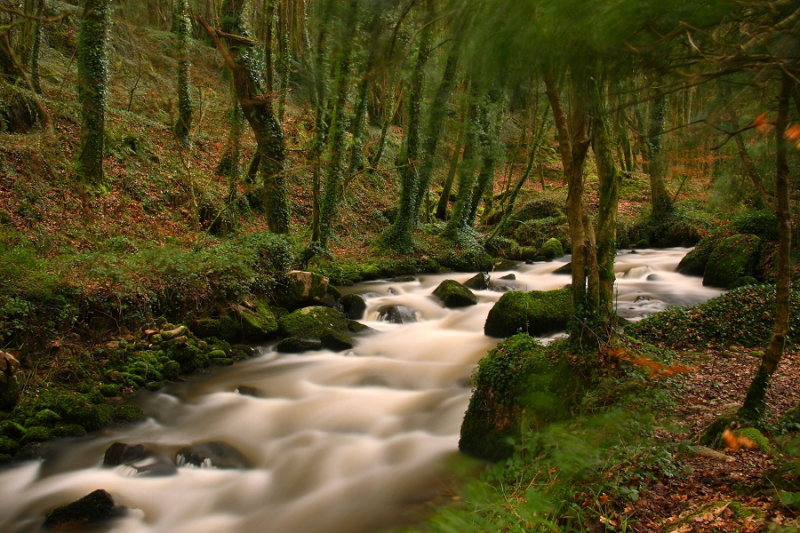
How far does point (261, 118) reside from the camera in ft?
35.3

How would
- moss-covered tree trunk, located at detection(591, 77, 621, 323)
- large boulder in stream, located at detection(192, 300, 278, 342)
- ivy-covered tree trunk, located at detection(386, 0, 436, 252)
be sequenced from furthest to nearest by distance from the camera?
1. ivy-covered tree trunk, located at detection(386, 0, 436, 252)
2. large boulder in stream, located at detection(192, 300, 278, 342)
3. moss-covered tree trunk, located at detection(591, 77, 621, 323)

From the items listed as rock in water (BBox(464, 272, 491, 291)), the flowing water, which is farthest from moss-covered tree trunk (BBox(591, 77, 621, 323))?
rock in water (BBox(464, 272, 491, 291))

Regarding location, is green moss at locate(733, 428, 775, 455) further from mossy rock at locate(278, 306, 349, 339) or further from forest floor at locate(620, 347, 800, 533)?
mossy rock at locate(278, 306, 349, 339)

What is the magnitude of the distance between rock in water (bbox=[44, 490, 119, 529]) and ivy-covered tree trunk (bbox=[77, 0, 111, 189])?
28.0ft

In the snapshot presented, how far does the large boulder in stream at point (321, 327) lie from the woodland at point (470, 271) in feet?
0.21

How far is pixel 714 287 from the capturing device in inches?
452

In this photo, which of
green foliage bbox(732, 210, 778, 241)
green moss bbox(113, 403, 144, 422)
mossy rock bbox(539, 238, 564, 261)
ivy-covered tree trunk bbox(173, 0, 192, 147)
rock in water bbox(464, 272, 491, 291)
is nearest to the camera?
green moss bbox(113, 403, 144, 422)

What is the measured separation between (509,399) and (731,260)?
8.60 m

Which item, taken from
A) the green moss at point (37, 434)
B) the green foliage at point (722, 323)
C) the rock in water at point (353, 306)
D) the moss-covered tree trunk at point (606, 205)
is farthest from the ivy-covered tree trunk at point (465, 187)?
the green moss at point (37, 434)

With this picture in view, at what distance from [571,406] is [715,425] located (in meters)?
1.16

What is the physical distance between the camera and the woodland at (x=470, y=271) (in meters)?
3.12

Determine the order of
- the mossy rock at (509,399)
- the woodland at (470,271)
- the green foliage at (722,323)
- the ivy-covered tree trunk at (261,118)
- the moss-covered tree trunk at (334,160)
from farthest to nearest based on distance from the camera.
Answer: the moss-covered tree trunk at (334,160), the ivy-covered tree trunk at (261,118), the green foliage at (722,323), the mossy rock at (509,399), the woodland at (470,271)

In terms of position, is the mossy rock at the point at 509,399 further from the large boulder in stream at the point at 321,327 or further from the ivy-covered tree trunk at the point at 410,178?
the ivy-covered tree trunk at the point at 410,178

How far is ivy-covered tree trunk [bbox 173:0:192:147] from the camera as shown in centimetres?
1498
